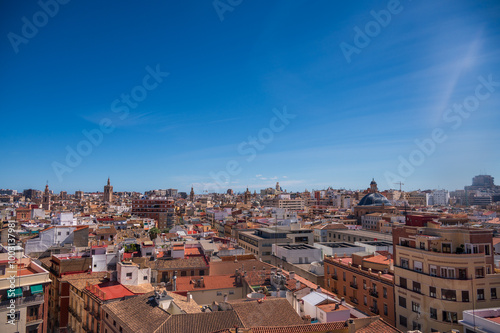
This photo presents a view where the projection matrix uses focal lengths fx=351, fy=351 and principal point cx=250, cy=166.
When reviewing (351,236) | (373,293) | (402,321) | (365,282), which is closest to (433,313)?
(402,321)

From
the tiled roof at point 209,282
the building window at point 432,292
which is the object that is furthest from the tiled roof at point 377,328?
the tiled roof at point 209,282

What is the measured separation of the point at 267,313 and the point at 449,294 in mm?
12271

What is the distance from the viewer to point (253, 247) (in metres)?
55.7

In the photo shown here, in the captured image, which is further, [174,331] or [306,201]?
[306,201]

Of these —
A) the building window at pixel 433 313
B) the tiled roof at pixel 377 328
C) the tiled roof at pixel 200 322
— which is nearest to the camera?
the tiled roof at pixel 377 328

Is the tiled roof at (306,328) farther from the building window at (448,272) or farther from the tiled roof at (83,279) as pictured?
the tiled roof at (83,279)

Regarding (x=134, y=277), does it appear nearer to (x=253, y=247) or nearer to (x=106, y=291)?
(x=106, y=291)

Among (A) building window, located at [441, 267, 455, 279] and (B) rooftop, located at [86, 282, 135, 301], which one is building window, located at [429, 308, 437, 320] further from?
(B) rooftop, located at [86, 282, 135, 301]

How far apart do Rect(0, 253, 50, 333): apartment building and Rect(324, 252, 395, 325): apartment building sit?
23309mm

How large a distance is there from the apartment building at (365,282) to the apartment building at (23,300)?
23.3 meters

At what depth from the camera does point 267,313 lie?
792 inches

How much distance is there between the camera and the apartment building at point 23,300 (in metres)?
20.3

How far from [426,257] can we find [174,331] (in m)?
17.4

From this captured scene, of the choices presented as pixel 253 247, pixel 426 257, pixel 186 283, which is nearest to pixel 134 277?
pixel 186 283
